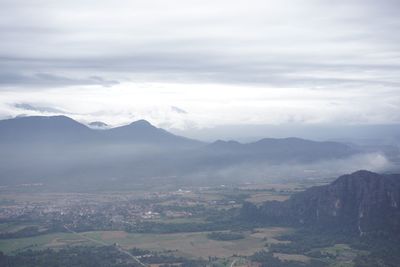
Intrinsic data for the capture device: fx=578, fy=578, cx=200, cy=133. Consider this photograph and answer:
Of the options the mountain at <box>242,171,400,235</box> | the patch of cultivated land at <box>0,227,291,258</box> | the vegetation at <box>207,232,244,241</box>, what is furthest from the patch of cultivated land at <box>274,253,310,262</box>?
the mountain at <box>242,171,400,235</box>

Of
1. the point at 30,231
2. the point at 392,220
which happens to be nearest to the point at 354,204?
the point at 392,220

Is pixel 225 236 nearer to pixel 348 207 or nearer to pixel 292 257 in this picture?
pixel 292 257

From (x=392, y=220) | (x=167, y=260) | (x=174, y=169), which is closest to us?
(x=167, y=260)

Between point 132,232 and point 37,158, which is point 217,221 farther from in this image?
point 37,158

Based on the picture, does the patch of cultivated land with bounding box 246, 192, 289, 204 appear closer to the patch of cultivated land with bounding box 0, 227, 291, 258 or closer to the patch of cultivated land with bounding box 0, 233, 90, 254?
the patch of cultivated land with bounding box 0, 227, 291, 258

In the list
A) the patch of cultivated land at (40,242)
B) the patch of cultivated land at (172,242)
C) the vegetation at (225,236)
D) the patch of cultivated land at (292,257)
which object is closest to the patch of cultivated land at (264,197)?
the patch of cultivated land at (172,242)

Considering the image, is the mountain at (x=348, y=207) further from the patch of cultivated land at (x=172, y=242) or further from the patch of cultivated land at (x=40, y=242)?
the patch of cultivated land at (x=40, y=242)
